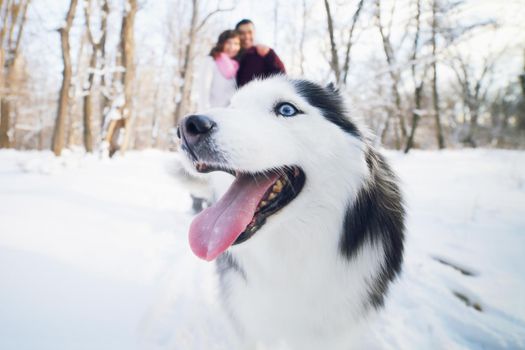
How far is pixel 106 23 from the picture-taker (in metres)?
8.18

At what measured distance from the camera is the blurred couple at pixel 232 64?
7.96 ft

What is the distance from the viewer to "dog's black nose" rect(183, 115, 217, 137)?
3.07ft

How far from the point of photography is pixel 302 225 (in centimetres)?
115

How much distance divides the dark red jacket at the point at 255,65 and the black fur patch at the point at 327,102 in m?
1.05

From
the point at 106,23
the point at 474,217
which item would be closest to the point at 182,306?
the point at 474,217

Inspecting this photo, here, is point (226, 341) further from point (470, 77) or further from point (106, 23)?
point (470, 77)

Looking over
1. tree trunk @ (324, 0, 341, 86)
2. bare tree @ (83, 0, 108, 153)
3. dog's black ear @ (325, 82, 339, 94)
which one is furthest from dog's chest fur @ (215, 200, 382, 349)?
bare tree @ (83, 0, 108, 153)

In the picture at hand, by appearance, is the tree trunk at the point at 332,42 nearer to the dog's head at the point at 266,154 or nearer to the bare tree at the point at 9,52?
the dog's head at the point at 266,154

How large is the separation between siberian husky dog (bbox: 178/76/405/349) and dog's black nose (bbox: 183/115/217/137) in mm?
69

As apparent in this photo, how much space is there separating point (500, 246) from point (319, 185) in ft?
7.24

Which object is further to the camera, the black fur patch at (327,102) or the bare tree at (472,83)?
the bare tree at (472,83)

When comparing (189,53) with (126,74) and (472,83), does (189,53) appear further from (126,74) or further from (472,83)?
(472,83)

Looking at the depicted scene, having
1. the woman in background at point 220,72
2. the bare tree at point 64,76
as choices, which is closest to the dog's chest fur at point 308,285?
the woman in background at point 220,72

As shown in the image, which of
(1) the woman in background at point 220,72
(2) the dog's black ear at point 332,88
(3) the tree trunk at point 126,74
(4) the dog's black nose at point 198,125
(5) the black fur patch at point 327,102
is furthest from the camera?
(3) the tree trunk at point 126,74
